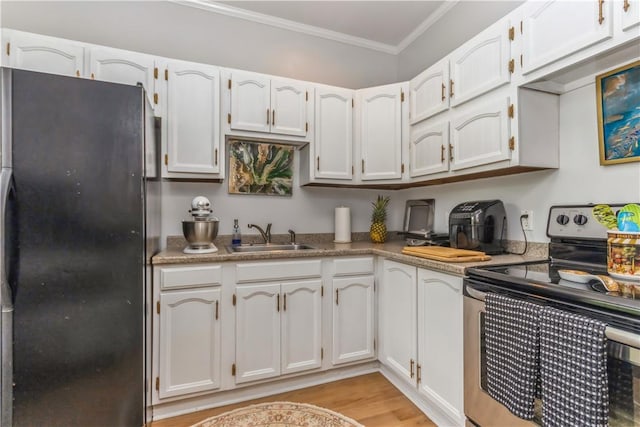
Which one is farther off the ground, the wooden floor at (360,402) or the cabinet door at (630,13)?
the cabinet door at (630,13)

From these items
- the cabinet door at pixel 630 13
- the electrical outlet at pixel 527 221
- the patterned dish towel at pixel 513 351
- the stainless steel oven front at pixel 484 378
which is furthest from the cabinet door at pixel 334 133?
the cabinet door at pixel 630 13

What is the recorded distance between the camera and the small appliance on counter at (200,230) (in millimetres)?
1937

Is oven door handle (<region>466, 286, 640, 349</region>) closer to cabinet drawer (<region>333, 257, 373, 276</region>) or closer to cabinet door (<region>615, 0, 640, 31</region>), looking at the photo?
cabinet door (<region>615, 0, 640, 31</region>)

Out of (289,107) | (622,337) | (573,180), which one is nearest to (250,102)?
(289,107)

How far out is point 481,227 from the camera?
5.96 ft

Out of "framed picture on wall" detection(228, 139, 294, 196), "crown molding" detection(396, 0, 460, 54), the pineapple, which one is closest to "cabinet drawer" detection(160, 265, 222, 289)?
"framed picture on wall" detection(228, 139, 294, 196)

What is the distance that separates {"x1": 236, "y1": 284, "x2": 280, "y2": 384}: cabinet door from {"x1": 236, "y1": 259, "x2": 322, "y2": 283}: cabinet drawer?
57mm

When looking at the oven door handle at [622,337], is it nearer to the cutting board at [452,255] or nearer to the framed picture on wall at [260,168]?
the cutting board at [452,255]

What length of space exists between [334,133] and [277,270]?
3.90ft

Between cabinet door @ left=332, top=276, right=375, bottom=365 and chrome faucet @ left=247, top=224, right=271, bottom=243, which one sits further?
chrome faucet @ left=247, top=224, right=271, bottom=243

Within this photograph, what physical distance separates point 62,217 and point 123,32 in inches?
64.7

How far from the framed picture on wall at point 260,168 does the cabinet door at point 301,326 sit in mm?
919

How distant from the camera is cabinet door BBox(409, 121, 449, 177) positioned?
207 centimetres

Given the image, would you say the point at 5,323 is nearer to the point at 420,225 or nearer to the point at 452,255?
the point at 452,255
